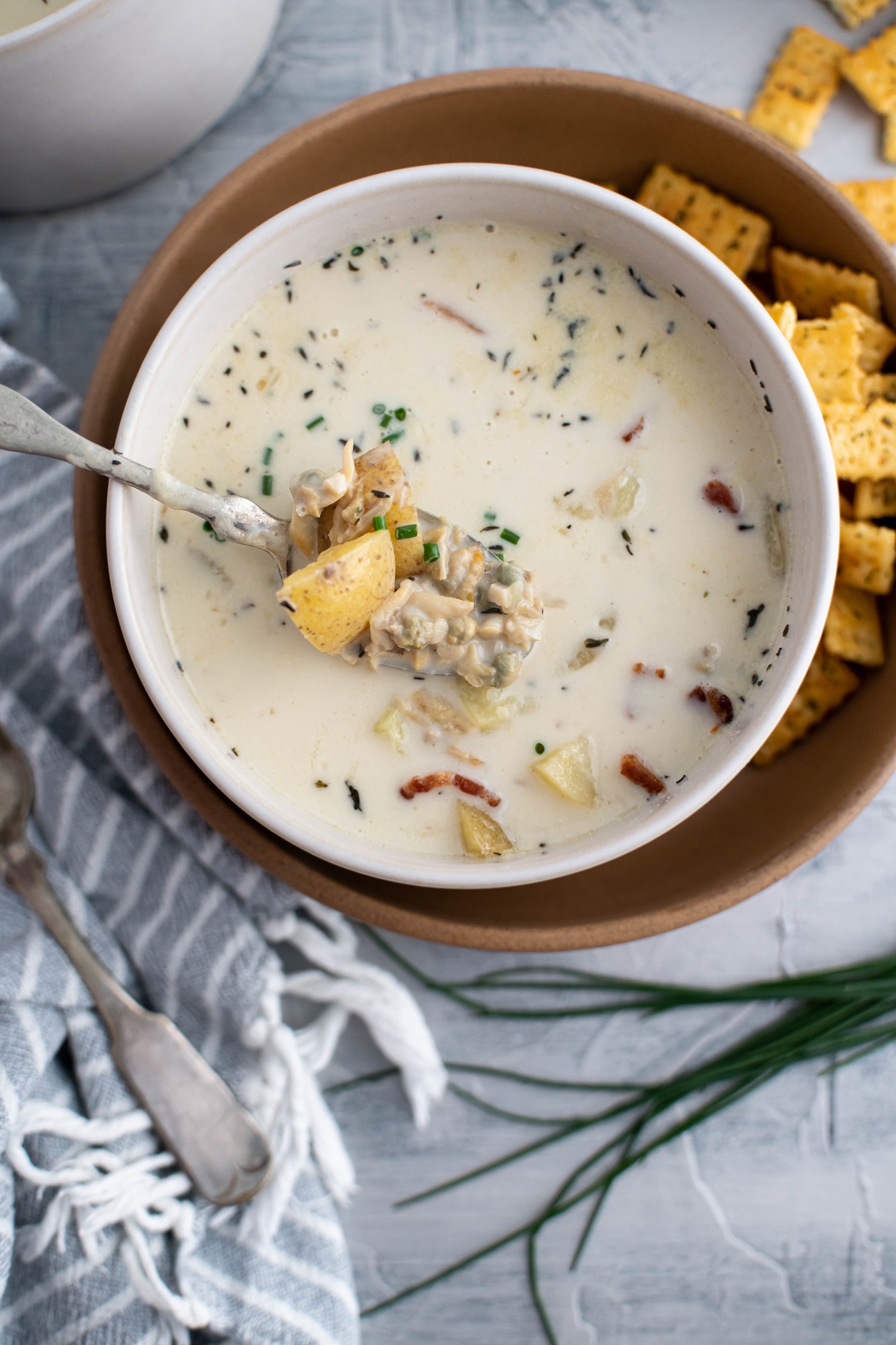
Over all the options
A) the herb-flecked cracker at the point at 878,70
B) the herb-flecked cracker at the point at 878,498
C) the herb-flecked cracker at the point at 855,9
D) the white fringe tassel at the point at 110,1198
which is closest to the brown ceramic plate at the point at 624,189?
the herb-flecked cracker at the point at 878,498

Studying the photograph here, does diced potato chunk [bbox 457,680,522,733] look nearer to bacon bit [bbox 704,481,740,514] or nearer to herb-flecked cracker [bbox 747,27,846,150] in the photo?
bacon bit [bbox 704,481,740,514]

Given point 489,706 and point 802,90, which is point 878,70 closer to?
point 802,90

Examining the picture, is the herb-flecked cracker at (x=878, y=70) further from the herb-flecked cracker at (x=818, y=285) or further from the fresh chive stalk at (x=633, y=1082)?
the fresh chive stalk at (x=633, y=1082)

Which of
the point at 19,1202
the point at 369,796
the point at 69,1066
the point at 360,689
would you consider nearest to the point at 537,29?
the point at 360,689

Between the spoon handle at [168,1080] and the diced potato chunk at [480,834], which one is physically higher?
the diced potato chunk at [480,834]

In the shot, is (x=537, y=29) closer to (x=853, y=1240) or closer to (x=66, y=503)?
(x=66, y=503)

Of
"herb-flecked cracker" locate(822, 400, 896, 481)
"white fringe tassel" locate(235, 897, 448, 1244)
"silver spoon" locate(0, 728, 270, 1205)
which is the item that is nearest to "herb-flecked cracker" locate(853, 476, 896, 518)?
"herb-flecked cracker" locate(822, 400, 896, 481)
